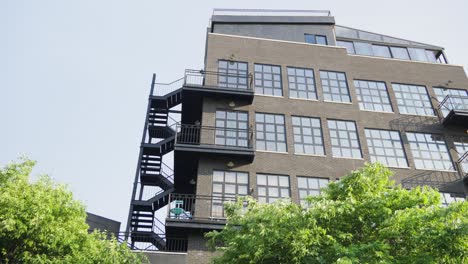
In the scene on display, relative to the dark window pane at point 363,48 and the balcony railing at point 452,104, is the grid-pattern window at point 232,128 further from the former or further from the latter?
the balcony railing at point 452,104

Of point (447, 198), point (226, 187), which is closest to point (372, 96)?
point (447, 198)

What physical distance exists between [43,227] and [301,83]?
15449 millimetres

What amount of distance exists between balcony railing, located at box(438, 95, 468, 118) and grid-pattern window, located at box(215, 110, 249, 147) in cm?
1104

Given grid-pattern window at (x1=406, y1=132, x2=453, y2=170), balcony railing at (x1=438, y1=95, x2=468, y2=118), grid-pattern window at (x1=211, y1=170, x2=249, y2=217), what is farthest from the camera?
balcony railing at (x1=438, y1=95, x2=468, y2=118)

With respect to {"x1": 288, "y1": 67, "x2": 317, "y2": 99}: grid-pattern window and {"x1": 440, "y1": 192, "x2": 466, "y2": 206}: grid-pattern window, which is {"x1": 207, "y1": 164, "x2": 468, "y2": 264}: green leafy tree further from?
{"x1": 288, "y1": 67, "x2": 317, "y2": 99}: grid-pattern window

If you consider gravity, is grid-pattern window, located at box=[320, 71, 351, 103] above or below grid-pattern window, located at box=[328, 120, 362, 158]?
above

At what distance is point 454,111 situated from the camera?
22234 millimetres

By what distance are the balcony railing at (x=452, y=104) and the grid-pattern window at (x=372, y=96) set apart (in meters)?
3.00

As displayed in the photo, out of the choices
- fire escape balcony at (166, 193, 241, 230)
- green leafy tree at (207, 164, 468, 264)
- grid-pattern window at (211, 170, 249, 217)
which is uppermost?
grid-pattern window at (211, 170, 249, 217)

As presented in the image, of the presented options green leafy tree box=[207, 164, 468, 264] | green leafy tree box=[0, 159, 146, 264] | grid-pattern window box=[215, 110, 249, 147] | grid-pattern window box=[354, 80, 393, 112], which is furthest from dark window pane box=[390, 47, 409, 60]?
green leafy tree box=[0, 159, 146, 264]

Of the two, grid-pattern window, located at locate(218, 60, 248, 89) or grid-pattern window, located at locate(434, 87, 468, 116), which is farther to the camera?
grid-pattern window, located at locate(434, 87, 468, 116)

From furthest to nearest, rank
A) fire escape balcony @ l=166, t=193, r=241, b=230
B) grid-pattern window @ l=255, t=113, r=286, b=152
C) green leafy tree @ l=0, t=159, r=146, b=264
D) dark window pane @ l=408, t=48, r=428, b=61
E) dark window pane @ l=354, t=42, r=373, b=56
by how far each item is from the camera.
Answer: dark window pane @ l=408, t=48, r=428, b=61 → dark window pane @ l=354, t=42, r=373, b=56 → grid-pattern window @ l=255, t=113, r=286, b=152 → fire escape balcony @ l=166, t=193, r=241, b=230 → green leafy tree @ l=0, t=159, r=146, b=264

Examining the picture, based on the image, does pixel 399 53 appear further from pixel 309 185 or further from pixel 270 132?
pixel 309 185

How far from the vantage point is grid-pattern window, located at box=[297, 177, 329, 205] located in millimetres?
19406
